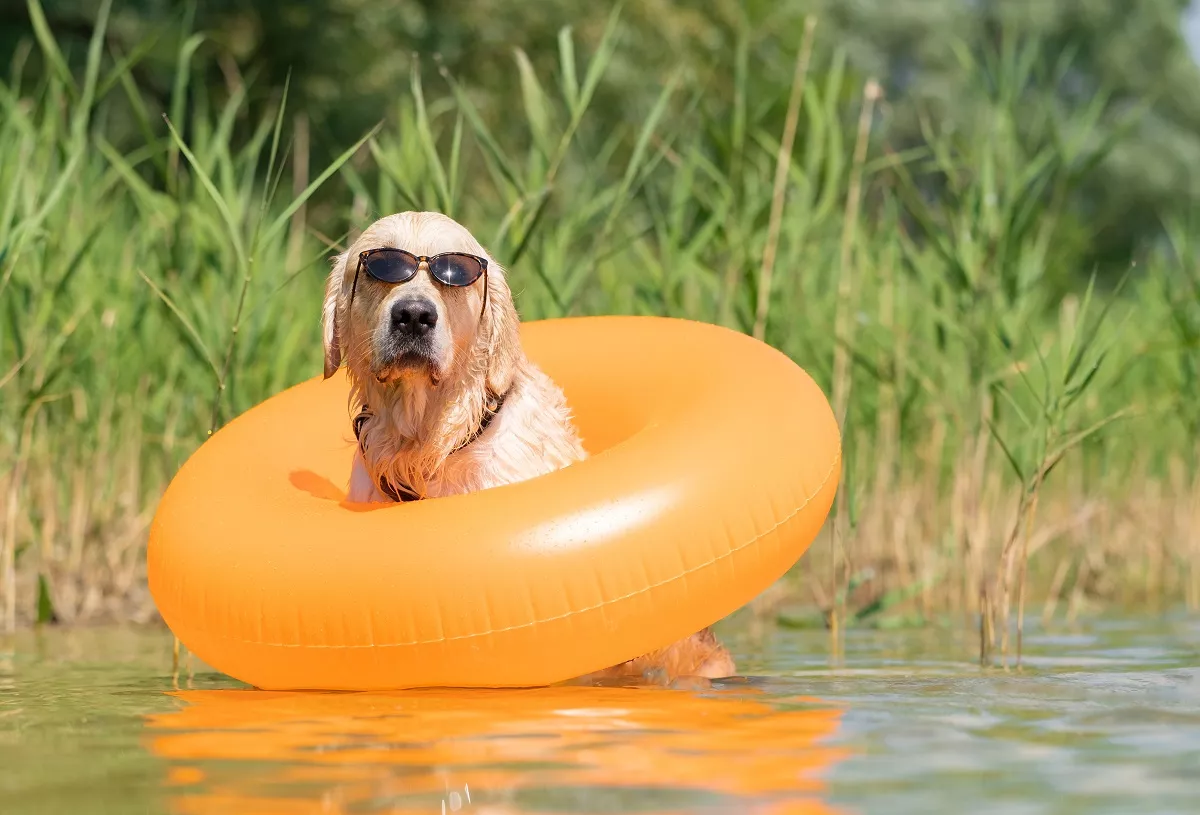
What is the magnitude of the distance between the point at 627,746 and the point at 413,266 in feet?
5.61

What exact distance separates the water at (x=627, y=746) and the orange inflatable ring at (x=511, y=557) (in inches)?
4.9

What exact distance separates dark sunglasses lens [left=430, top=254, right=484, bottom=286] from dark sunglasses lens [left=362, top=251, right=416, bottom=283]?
6 cm

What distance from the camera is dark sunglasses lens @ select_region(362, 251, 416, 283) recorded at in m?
4.61

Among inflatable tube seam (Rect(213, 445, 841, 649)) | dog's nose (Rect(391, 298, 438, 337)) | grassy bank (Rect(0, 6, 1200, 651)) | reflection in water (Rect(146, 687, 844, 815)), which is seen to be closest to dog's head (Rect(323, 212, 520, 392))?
dog's nose (Rect(391, 298, 438, 337))

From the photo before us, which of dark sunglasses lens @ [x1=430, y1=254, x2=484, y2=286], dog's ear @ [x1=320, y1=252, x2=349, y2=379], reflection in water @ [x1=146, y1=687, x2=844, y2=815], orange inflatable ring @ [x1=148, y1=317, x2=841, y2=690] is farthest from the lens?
dog's ear @ [x1=320, y1=252, x2=349, y2=379]

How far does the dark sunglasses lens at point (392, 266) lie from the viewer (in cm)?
461

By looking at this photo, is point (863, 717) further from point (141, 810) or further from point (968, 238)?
point (968, 238)

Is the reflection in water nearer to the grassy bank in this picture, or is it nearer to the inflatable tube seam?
the inflatable tube seam

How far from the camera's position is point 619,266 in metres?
8.28

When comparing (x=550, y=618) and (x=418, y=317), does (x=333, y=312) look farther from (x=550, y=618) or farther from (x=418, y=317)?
(x=550, y=618)

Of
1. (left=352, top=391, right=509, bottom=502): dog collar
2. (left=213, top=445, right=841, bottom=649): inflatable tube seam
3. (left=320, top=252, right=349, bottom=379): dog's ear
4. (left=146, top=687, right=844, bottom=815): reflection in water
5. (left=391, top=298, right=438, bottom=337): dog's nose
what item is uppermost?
(left=320, top=252, right=349, bottom=379): dog's ear

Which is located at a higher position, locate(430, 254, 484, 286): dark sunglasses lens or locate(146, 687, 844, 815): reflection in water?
locate(430, 254, 484, 286): dark sunglasses lens

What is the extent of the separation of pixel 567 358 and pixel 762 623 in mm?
1912

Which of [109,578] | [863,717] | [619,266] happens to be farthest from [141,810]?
[619,266]
